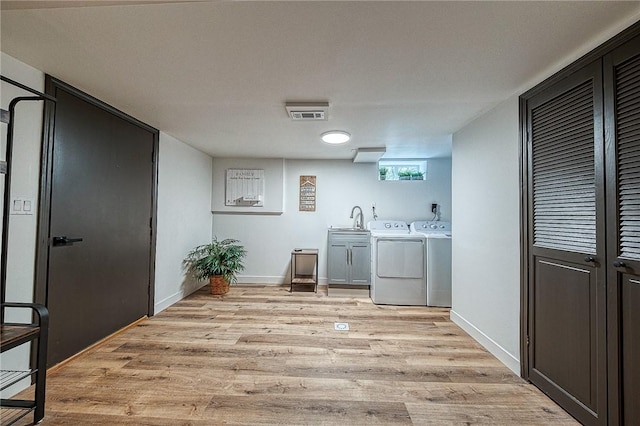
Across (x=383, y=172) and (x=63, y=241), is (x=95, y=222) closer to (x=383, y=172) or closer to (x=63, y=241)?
(x=63, y=241)

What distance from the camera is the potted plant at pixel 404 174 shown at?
15.6 ft

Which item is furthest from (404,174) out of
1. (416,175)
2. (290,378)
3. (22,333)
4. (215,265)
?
(22,333)

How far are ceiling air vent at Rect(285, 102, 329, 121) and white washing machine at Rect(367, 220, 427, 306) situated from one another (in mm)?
1940

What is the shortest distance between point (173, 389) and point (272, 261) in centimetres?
305

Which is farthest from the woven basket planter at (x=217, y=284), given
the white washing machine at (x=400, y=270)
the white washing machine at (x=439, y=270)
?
the white washing machine at (x=439, y=270)

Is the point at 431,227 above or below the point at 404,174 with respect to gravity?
below

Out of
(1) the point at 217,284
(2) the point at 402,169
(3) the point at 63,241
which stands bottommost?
(1) the point at 217,284

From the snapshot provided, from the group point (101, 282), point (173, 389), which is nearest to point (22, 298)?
point (101, 282)

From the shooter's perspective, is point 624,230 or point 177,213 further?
point 177,213

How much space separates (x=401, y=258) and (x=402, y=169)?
1.73 metres

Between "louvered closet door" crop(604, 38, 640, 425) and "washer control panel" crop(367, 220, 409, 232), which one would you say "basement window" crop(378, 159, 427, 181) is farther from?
"louvered closet door" crop(604, 38, 640, 425)

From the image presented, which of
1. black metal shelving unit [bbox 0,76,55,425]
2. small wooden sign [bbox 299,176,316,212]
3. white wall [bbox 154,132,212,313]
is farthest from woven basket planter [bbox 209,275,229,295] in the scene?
black metal shelving unit [bbox 0,76,55,425]

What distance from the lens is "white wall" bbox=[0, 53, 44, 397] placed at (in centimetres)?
177

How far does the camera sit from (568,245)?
5.68 feet
